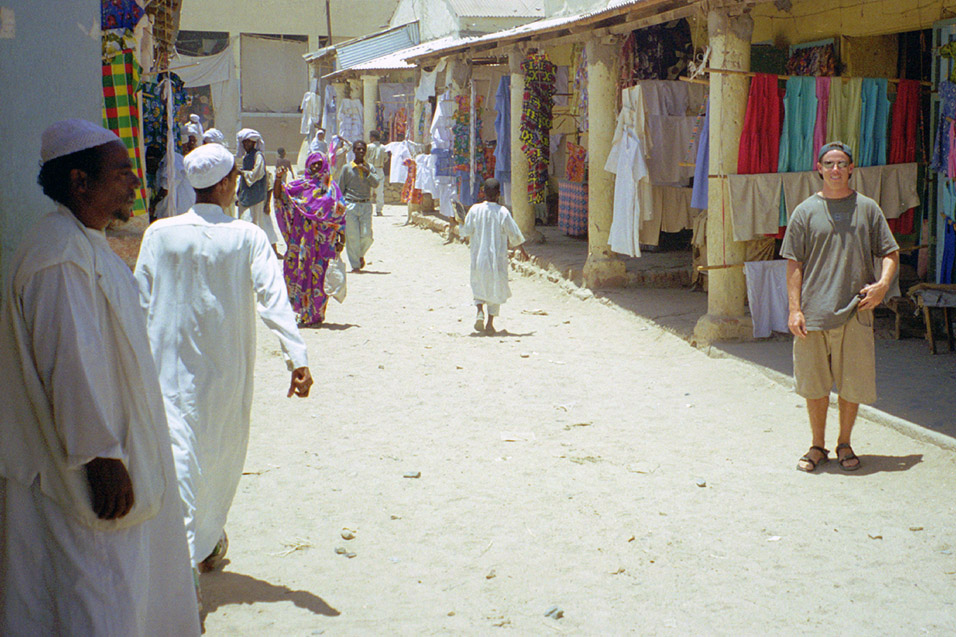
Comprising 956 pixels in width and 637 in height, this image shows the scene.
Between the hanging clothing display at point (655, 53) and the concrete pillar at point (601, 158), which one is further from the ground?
the hanging clothing display at point (655, 53)

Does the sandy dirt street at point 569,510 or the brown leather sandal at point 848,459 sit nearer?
the sandy dirt street at point 569,510

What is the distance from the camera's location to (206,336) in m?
3.56

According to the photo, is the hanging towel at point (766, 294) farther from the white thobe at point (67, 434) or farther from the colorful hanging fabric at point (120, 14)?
the white thobe at point (67, 434)

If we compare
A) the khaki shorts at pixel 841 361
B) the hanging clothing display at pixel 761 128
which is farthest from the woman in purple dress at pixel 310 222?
the khaki shorts at pixel 841 361

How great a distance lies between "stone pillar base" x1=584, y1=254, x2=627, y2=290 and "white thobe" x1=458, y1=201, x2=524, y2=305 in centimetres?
211

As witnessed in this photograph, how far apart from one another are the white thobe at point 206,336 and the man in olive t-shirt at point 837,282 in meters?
2.98

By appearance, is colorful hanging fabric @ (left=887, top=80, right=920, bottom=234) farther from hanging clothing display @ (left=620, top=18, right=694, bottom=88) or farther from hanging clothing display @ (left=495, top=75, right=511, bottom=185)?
hanging clothing display @ (left=495, top=75, right=511, bottom=185)

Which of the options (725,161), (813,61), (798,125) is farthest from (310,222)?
(813,61)

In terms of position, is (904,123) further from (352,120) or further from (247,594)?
(352,120)

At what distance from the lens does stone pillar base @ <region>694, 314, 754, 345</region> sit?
852cm

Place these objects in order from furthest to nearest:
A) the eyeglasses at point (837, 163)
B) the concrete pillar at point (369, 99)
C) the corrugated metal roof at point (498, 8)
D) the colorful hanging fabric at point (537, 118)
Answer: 1. the concrete pillar at point (369, 99)
2. the corrugated metal roof at point (498, 8)
3. the colorful hanging fabric at point (537, 118)
4. the eyeglasses at point (837, 163)

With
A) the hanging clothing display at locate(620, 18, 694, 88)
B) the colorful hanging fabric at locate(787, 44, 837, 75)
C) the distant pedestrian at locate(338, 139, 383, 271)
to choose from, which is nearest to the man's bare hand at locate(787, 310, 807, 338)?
the colorful hanging fabric at locate(787, 44, 837, 75)

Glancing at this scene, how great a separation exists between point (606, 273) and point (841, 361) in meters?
6.03

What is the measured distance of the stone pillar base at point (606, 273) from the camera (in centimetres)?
1129
